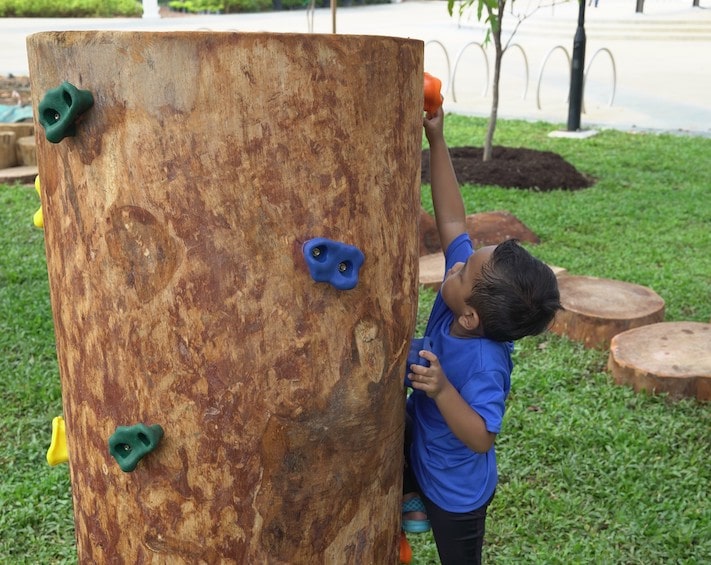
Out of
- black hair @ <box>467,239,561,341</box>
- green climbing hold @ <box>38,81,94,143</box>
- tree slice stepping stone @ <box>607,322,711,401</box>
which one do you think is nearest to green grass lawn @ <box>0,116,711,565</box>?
tree slice stepping stone @ <box>607,322,711,401</box>

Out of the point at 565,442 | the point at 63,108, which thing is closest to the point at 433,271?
the point at 565,442

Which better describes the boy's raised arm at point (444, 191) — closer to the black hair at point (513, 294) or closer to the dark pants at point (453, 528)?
the black hair at point (513, 294)

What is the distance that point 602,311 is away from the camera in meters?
4.46

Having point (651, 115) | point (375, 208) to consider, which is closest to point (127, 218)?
point (375, 208)

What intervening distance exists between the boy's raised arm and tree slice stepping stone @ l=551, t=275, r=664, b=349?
2347 millimetres

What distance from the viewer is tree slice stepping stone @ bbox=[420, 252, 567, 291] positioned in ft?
16.3

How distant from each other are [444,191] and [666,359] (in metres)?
2.31

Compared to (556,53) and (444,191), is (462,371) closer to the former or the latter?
(444,191)

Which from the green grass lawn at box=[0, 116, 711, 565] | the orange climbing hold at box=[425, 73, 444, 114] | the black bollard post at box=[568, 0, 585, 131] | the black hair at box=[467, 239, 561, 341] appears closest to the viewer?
the black hair at box=[467, 239, 561, 341]

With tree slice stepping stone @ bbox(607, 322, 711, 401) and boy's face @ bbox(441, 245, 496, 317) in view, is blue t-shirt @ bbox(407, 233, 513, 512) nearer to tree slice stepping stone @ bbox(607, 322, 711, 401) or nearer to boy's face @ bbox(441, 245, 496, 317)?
boy's face @ bbox(441, 245, 496, 317)

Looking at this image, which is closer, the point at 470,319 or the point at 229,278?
the point at 229,278

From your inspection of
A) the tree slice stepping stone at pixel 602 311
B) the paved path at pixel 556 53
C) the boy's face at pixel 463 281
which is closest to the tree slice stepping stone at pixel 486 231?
the tree slice stepping stone at pixel 602 311

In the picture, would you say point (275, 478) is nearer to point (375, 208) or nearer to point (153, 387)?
point (153, 387)

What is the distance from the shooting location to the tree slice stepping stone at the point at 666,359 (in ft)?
12.7
